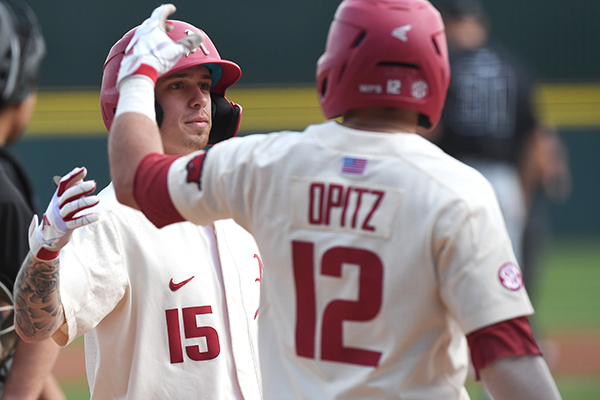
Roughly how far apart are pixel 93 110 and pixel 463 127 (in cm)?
807

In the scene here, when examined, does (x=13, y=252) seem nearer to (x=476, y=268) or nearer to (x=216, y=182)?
(x=216, y=182)

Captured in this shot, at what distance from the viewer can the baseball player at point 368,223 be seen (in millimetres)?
1515

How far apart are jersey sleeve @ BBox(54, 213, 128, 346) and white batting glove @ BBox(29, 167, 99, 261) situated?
0.10 meters

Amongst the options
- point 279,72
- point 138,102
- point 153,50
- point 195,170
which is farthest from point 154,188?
point 279,72

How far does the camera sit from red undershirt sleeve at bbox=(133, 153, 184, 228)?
5.44ft

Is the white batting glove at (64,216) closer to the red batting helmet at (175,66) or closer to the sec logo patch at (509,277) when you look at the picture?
the red batting helmet at (175,66)

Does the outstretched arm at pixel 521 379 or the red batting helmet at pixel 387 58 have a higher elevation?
the red batting helmet at pixel 387 58

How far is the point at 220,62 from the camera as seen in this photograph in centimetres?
246

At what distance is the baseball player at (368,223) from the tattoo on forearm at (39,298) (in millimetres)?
446

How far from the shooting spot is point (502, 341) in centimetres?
149

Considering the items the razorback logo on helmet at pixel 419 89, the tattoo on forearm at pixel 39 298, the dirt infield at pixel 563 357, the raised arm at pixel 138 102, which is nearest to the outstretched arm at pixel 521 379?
the razorback logo on helmet at pixel 419 89

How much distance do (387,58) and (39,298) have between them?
1.06 meters

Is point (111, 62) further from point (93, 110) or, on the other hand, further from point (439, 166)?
point (93, 110)

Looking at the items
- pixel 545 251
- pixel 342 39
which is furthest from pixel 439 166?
pixel 545 251
